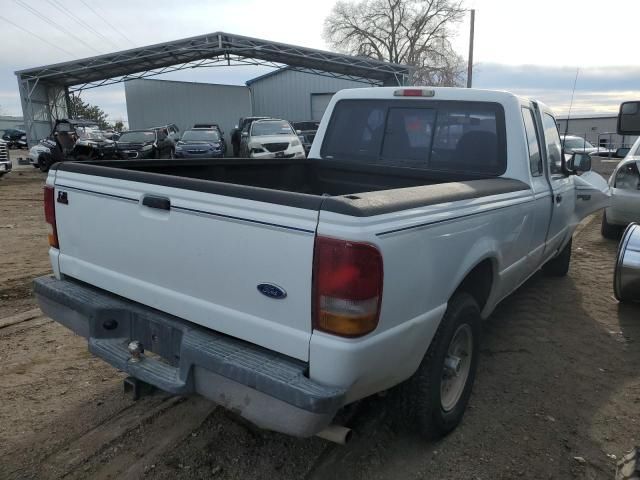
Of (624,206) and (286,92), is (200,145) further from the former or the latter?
(286,92)

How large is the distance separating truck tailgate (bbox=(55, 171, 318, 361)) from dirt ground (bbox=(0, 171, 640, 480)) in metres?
0.83

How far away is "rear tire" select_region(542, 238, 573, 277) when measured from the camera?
19.8 ft

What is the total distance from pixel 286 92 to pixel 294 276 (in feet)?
128

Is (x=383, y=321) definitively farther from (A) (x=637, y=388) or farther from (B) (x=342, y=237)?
(A) (x=637, y=388)

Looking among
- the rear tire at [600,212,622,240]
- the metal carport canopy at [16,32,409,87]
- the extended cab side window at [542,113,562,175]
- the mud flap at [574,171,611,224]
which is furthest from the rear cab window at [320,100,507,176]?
the metal carport canopy at [16,32,409,87]

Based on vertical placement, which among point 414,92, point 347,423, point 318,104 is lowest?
point 347,423

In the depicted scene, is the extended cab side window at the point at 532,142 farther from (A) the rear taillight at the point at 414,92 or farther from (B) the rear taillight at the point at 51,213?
(B) the rear taillight at the point at 51,213


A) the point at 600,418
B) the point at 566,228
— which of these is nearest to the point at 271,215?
the point at 600,418

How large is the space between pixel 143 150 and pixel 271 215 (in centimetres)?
1789

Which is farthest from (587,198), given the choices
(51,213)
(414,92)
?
(51,213)

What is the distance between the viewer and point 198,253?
2369 millimetres

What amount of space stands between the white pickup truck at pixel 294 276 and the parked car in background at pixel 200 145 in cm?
1672

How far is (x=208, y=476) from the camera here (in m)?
2.58

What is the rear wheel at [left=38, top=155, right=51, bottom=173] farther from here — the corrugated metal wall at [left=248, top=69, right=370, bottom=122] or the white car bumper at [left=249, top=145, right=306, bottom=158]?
the corrugated metal wall at [left=248, top=69, right=370, bottom=122]
